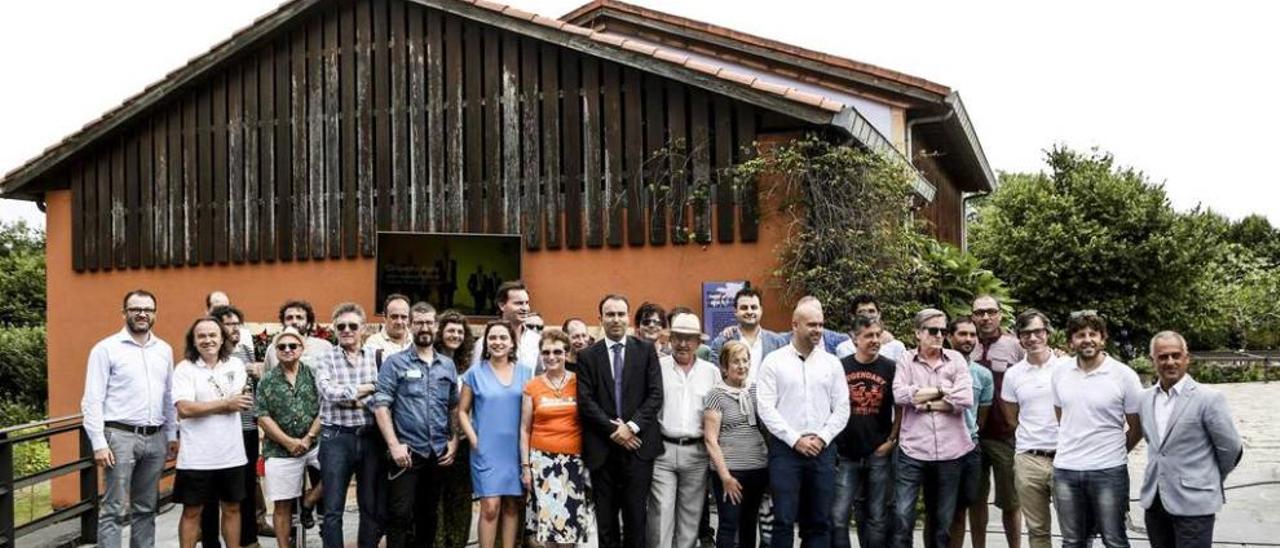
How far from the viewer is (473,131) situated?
37.3ft

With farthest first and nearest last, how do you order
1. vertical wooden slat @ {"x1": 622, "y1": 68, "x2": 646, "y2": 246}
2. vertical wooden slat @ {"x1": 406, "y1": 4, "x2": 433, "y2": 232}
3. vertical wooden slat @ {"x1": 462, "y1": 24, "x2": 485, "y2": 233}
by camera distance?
vertical wooden slat @ {"x1": 406, "y1": 4, "x2": 433, "y2": 232} < vertical wooden slat @ {"x1": 462, "y1": 24, "x2": 485, "y2": 233} < vertical wooden slat @ {"x1": 622, "y1": 68, "x2": 646, "y2": 246}

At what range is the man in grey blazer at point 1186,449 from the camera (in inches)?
200

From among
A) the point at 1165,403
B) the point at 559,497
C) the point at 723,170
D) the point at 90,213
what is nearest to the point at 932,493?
the point at 1165,403

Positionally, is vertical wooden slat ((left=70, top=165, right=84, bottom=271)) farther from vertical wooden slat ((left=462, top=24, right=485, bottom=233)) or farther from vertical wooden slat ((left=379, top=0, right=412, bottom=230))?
vertical wooden slat ((left=462, top=24, right=485, bottom=233))

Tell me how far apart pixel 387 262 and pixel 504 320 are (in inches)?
204

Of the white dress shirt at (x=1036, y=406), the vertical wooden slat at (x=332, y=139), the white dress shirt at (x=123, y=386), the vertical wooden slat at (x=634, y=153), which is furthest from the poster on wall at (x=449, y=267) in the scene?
the white dress shirt at (x=1036, y=406)

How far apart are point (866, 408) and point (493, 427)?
2.36m

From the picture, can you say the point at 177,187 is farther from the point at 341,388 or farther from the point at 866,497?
the point at 866,497

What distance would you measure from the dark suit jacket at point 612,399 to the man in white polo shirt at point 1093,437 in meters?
2.40

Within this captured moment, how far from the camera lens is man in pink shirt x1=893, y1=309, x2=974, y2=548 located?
6035 mm

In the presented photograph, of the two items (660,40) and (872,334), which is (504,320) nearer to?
(872,334)

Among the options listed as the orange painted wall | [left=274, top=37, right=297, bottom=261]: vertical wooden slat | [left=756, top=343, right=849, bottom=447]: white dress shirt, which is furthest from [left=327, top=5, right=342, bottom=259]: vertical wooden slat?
[left=756, top=343, right=849, bottom=447]: white dress shirt

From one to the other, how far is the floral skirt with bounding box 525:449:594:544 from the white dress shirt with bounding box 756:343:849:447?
124 cm

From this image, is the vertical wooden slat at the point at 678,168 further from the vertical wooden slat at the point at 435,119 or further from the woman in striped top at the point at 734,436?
the woman in striped top at the point at 734,436
